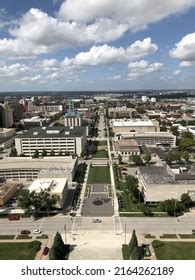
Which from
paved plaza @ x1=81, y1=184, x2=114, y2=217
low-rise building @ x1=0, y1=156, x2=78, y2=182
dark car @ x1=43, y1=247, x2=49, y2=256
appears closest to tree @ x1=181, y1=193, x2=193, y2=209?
paved plaza @ x1=81, y1=184, x2=114, y2=217

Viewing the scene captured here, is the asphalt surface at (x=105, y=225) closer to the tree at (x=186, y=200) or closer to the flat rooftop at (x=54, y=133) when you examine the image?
the tree at (x=186, y=200)

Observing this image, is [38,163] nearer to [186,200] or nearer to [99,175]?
[99,175]

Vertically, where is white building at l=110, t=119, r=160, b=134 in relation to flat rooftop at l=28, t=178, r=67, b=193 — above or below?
above

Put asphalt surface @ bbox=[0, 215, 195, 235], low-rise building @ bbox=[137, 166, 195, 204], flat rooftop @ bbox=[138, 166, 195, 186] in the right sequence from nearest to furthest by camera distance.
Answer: asphalt surface @ bbox=[0, 215, 195, 235]
low-rise building @ bbox=[137, 166, 195, 204]
flat rooftop @ bbox=[138, 166, 195, 186]

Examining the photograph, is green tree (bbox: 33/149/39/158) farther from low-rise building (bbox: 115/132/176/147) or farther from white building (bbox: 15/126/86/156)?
low-rise building (bbox: 115/132/176/147)

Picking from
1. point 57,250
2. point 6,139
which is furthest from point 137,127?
point 57,250

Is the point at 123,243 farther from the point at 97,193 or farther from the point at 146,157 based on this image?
the point at 146,157
